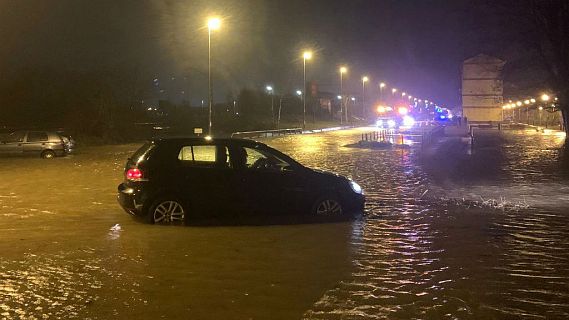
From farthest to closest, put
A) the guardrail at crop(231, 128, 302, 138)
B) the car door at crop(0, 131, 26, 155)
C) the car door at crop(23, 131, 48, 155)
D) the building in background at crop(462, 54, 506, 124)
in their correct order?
the building in background at crop(462, 54, 506, 124) → the guardrail at crop(231, 128, 302, 138) → the car door at crop(23, 131, 48, 155) → the car door at crop(0, 131, 26, 155)

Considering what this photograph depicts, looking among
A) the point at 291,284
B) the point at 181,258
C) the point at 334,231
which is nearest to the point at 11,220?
the point at 181,258

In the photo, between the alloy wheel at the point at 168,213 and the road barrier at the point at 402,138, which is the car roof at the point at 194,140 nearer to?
the alloy wheel at the point at 168,213

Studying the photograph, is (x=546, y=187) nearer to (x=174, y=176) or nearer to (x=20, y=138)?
(x=174, y=176)

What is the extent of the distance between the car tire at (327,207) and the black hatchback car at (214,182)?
0.03 metres

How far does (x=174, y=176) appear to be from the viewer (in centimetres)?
1018

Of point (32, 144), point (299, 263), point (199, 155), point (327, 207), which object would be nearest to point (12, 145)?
point (32, 144)

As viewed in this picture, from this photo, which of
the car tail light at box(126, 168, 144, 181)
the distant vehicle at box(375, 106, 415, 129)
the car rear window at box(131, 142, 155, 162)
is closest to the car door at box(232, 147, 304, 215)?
the car rear window at box(131, 142, 155, 162)

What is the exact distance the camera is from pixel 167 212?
10.4 m

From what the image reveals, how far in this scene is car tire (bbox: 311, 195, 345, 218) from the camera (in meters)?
10.9

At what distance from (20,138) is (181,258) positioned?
2321 cm

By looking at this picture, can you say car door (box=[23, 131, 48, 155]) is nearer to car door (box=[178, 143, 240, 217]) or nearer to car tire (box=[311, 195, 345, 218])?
car door (box=[178, 143, 240, 217])

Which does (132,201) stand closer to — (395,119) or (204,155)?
(204,155)

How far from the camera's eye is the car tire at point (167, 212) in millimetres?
10281

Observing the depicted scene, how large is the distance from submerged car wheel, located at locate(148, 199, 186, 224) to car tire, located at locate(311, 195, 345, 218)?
7.86 ft
